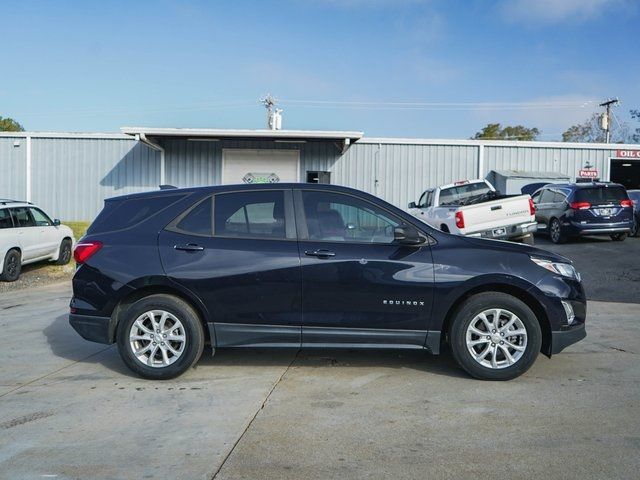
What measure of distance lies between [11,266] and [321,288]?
32.3 ft

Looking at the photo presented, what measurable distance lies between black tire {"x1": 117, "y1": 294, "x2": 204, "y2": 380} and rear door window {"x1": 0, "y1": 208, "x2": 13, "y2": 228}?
8.53 m

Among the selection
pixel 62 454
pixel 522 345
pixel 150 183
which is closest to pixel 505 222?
pixel 522 345

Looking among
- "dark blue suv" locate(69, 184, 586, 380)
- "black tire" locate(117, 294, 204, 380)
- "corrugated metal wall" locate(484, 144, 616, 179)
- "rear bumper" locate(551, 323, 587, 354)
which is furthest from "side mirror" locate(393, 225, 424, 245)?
"corrugated metal wall" locate(484, 144, 616, 179)

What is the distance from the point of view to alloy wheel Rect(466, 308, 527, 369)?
18.1 ft

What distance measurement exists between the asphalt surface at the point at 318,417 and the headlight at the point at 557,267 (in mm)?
1004

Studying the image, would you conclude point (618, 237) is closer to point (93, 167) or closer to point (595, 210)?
point (595, 210)

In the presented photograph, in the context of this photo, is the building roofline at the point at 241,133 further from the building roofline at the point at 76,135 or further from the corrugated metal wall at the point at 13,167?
the corrugated metal wall at the point at 13,167

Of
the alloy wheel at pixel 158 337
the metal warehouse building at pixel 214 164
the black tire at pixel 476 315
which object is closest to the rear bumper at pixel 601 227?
the metal warehouse building at pixel 214 164

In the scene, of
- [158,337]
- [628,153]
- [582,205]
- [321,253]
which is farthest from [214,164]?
[321,253]

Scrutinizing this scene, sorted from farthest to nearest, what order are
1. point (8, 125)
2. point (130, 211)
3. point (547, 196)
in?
point (8, 125) < point (547, 196) < point (130, 211)

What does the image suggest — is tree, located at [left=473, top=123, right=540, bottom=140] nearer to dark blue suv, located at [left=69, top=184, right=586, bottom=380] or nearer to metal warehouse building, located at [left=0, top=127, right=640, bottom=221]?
metal warehouse building, located at [left=0, top=127, right=640, bottom=221]

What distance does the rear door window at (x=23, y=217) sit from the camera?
43.3 feet

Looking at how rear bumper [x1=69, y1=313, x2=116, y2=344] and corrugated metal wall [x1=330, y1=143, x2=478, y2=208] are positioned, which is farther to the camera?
corrugated metal wall [x1=330, y1=143, x2=478, y2=208]

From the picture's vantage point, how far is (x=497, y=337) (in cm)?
552
